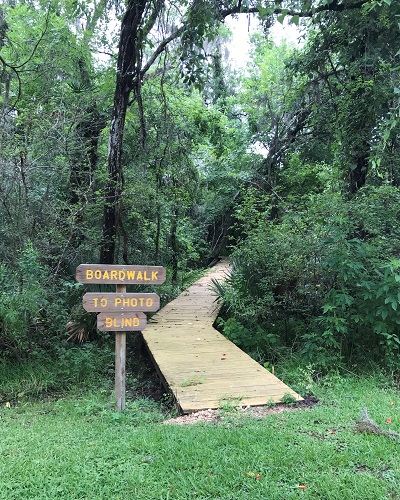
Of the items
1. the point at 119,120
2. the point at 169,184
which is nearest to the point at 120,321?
the point at 119,120

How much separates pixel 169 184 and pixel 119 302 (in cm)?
651

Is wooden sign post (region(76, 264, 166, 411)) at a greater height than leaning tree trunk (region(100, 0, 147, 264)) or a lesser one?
lesser

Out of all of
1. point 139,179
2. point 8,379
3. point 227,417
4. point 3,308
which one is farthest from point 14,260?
point 227,417

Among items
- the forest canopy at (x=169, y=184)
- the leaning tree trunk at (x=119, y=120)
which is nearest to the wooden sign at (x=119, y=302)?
the forest canopy at (x=169, y=184)

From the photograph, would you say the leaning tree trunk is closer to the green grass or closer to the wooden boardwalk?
the wooden boardwalk

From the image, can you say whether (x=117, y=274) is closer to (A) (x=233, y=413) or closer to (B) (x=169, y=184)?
(A) (x=233, y=413)

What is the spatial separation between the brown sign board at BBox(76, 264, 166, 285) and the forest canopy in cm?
190

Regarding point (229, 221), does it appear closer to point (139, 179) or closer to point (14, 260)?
point (139, 179)

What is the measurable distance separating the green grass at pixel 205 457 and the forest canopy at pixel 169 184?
1.98 metres

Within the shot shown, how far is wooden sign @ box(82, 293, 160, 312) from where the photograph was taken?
3.99m

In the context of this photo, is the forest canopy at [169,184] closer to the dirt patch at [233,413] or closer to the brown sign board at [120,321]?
the dirt patch at [233,413]

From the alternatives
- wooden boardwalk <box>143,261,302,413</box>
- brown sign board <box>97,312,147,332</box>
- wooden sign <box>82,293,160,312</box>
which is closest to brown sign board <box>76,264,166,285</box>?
wooden sign <box>82,293,160,312</box>

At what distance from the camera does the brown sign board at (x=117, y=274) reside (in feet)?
13.1

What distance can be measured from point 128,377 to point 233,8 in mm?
6782
